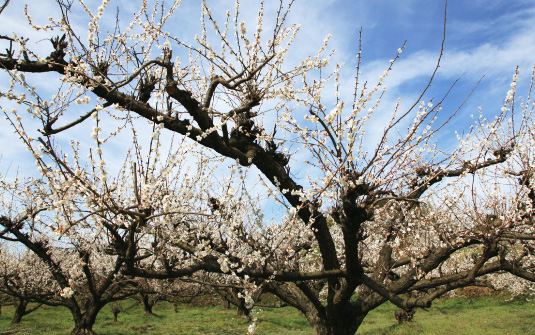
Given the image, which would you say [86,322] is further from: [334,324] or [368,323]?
[368,323]

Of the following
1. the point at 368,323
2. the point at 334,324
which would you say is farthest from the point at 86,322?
the point at 368,323

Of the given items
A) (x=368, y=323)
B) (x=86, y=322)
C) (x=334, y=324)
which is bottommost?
(x=368, y=323)

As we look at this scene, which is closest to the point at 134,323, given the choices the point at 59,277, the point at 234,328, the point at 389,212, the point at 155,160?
the point at 234,328

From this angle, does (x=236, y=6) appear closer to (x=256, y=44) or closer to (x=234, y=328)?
(x=256, y=44)

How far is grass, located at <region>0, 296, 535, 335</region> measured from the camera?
1470 centimetres

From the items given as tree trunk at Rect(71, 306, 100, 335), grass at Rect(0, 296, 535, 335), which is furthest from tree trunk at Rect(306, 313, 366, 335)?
grass at Rect(0, 296, 535, 335)

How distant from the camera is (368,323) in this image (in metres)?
18.2

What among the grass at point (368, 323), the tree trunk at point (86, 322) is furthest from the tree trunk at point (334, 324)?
the grass at point (368, 323)

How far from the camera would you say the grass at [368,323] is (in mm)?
14698

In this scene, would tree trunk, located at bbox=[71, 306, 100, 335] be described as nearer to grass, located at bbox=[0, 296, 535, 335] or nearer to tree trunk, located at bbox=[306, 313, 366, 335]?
grass, located at bbox=[0, 296, 535, 335]

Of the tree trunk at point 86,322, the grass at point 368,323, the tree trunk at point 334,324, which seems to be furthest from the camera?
the grass at point 368,323

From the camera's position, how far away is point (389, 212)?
332 inches

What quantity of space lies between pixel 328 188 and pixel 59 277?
1117cm

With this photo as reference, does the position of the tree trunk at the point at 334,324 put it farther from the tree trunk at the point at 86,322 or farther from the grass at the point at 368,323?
the grass at the point at 368,323
